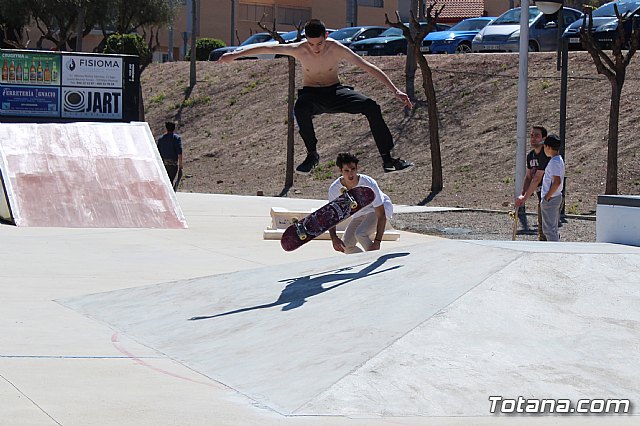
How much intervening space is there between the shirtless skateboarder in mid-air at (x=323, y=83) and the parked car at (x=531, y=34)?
875 inches

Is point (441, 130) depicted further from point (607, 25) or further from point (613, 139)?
point (613, 139)

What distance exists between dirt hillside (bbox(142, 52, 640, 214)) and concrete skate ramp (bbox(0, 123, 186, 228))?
786 centimetres

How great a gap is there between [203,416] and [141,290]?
4.75 metres

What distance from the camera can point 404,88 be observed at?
106 ft

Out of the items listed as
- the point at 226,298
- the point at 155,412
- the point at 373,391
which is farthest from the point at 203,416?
the point at 226,298

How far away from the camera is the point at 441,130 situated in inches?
1151

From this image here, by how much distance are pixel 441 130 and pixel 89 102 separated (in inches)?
442

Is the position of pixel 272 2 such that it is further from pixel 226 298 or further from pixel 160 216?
pixel 226 298

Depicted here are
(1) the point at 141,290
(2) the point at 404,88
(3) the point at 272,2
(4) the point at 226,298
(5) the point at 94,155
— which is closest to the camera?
(4) the point at 226,298

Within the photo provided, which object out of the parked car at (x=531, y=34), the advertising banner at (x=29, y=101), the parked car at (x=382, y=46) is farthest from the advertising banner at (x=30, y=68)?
the parked car at (x=382, y=46)

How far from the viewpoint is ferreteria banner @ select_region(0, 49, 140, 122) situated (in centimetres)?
2081

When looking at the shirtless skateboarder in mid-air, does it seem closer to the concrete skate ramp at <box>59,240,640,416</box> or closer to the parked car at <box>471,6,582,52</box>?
the concrete skate ramp at <box>59,240,640,416</box>

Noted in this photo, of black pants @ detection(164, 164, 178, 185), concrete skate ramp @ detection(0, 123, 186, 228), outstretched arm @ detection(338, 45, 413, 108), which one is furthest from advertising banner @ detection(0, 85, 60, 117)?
outstretched arm @ detection(338, 45, 413, 108)

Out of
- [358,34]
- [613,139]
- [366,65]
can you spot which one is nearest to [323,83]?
[366,65]
